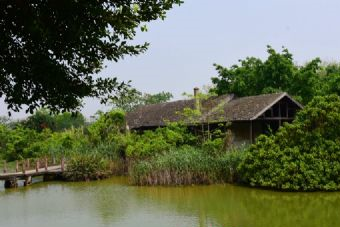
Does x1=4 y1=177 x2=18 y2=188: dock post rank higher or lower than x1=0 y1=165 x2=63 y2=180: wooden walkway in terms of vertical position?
lower

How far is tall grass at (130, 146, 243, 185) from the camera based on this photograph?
1692cm

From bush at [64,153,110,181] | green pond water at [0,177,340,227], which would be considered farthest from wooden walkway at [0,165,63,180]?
green pond water at [0,177,340,227]

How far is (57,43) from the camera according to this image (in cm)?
442

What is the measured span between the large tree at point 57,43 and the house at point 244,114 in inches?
621

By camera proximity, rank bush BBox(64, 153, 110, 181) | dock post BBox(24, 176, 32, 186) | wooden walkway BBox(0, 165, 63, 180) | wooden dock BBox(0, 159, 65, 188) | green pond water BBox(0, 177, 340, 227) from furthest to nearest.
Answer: bush BBox(64, 153, 110, 181), dock post BBox(24, 176, 32, 186), wooden dock BBox(0, 159, 65, 188), wooden walkway BBox(0, 165, 63, 180), green pond water BBox(0, 177, 340, 227)

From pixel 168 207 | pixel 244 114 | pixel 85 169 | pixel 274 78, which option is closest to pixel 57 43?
pixel 168 207

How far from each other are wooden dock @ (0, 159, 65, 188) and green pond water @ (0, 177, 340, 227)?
61.7 inches

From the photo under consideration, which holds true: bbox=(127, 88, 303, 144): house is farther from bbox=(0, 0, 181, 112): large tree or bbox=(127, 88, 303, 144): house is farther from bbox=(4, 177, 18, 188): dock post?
bbox=(0, 0, 181, 112): large tree

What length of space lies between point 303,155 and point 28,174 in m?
11.5

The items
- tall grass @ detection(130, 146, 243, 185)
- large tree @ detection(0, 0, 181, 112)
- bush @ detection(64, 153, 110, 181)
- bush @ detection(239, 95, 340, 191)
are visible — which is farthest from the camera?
bush @ detection(64, 153, 110, 181)

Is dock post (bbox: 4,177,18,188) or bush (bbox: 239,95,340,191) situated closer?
bush (bbox: 239,95,340,191)

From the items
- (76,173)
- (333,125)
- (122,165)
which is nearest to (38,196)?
(76,173)

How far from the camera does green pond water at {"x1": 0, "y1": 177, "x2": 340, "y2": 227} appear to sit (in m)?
11.3

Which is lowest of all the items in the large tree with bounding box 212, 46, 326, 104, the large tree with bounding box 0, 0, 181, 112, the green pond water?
the green pond water
